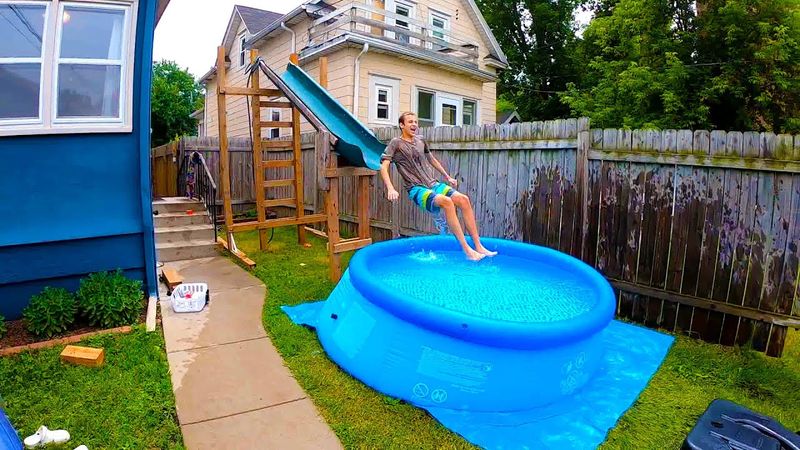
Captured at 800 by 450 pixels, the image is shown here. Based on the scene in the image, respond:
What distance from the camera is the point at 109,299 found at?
4.04 meters

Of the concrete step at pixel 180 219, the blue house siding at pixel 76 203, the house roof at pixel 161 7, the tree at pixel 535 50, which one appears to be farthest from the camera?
the tree at pixel 535 50

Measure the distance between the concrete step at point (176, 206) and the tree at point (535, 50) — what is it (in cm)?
1715

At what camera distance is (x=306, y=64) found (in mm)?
11445

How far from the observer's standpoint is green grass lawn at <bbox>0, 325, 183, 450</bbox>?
251cm

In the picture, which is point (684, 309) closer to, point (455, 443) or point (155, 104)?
point (455, 443)

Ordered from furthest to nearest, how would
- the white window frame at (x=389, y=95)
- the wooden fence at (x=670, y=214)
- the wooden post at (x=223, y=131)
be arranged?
the white window frame at (x=389, y=95)
the wooden post at (x=223, y=131)
the wooden fence at (x=670, y=214)

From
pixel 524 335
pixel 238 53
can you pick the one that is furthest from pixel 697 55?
pixel 238 53

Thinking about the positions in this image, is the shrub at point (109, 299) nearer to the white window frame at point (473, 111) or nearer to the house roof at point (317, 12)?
the house roof at point (317, 12)

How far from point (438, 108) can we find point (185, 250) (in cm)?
774

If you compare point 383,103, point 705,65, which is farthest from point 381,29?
point 705,65

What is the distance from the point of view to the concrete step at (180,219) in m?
7.24

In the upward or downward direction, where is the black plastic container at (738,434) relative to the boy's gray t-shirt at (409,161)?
downward

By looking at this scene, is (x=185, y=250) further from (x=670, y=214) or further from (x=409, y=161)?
(x=670, y=214)

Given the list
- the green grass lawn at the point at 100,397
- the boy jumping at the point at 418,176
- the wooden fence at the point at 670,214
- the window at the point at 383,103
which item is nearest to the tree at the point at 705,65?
the window at the point at 383,103
